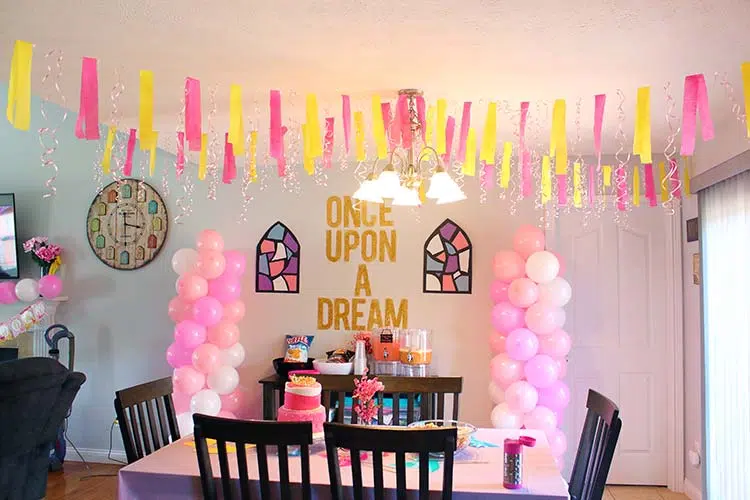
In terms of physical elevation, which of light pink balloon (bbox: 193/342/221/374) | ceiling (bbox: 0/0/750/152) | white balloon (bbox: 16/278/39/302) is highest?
ceiling (bbox: 0/0/750/152)

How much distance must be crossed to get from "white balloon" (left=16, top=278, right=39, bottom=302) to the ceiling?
2.32 meters

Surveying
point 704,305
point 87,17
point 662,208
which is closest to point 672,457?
point 704,305

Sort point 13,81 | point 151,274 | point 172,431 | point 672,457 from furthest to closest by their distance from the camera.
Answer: point 151,274, point 672,457, point 172,431, point 13,81

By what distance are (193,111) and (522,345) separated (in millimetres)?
2435

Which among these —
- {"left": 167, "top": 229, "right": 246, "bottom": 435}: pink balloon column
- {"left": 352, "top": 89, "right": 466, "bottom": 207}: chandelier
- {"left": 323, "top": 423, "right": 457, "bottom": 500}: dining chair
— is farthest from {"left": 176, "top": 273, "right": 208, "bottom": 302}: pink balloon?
{"left": 323, "top": 423, "right": 457, "bottom": 500}: dining chair

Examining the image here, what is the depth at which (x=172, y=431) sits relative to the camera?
315cm

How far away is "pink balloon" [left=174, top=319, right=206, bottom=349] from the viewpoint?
175 inches

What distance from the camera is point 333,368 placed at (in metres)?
4.55

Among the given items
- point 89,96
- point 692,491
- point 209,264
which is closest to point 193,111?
point 89,96

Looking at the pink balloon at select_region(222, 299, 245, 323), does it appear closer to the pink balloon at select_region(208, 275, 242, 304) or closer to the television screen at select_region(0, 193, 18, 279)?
the pink balloon at select_region(208, 275, 242, 304)

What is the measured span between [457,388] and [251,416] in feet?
6.34

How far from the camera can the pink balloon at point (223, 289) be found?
181 inches

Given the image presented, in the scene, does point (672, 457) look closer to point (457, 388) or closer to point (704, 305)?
point (704, 305)

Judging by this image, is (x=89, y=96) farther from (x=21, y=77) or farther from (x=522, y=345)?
(x=522, y=345)
